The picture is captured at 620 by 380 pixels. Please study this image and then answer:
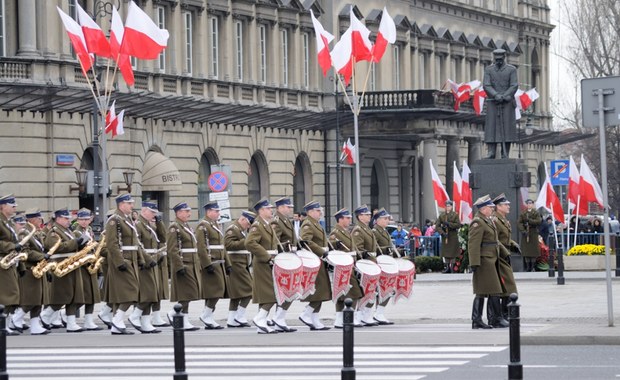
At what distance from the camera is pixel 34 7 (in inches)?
1831

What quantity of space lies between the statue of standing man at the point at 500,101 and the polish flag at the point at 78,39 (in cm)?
926

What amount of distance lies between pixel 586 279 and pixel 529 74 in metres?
58.5

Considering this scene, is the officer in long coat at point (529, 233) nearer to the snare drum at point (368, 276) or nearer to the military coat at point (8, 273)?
the snare drum at point (368, 276)

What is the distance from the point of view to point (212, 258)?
26.6 metres

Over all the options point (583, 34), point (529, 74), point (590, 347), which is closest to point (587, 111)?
point (590, 347)

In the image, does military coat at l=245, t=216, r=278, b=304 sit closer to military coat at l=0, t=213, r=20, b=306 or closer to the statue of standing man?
military coat at l=0, t=213, r=20, b=306

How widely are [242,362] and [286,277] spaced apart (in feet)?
12.0

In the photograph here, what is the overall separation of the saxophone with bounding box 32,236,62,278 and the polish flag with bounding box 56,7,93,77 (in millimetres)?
14744

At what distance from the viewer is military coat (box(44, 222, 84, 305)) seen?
26.8m

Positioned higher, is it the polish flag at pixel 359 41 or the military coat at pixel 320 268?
the polish flag at pixel 359 41

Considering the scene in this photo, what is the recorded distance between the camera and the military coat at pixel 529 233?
132ft

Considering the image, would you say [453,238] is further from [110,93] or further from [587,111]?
[587,111]

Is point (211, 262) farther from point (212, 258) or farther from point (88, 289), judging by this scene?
point (88, 289)

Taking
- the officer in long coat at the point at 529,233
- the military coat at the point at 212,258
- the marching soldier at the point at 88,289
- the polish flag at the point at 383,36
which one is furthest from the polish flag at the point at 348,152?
the military coat at the point at 212,258
